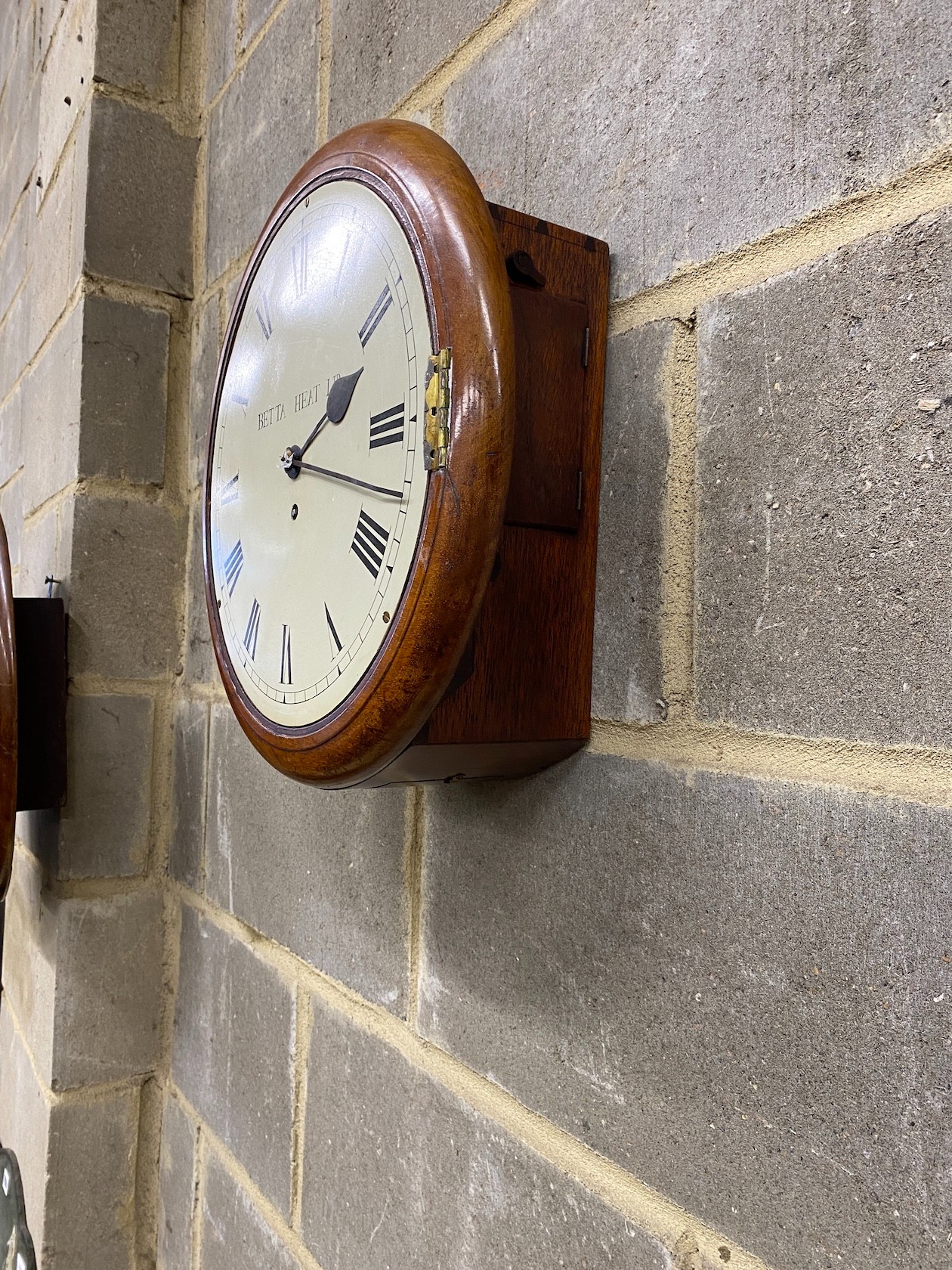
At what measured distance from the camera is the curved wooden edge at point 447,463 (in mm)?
510

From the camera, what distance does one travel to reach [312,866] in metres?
0.96

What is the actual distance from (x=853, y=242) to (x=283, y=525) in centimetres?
41

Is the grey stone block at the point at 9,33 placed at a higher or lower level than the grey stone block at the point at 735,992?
higher

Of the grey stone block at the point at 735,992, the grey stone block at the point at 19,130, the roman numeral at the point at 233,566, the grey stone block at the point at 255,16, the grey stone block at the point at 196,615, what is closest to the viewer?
the grey stone block at the point at 735,992

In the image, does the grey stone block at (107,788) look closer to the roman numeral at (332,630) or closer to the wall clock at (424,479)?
the wall clock at (424,479)

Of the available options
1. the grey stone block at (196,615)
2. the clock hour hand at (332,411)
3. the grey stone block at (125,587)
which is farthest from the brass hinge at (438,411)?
the grey stone block at (125,587)

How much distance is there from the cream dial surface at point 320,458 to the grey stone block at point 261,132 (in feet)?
1.14

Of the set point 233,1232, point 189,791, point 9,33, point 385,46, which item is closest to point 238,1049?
point 233,1232

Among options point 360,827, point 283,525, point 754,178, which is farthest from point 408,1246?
point 754,178

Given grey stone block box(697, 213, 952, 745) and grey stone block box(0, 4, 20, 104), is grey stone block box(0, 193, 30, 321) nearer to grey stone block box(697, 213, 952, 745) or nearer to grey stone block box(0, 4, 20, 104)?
grey stone block box(0, 4, 20, 104)

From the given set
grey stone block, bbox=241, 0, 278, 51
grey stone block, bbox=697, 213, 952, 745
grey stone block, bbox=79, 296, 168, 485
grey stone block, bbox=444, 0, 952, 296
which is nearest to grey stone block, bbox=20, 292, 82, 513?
grey stone block, bbox=79, 296, 168, 485

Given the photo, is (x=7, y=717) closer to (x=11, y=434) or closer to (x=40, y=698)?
(x=40, y=698)

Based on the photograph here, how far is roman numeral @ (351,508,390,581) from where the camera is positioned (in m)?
Answer: 0.58

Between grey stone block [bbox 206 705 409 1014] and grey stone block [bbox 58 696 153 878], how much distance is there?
16 cm
